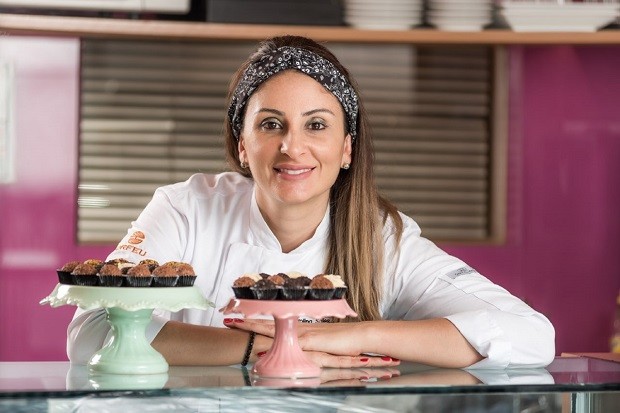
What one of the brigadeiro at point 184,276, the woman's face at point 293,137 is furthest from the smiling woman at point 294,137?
the brigadeiro at point 184,276

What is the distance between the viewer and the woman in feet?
5.09

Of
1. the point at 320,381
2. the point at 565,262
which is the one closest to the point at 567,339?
the point at 565,262

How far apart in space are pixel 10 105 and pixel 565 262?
1.72m

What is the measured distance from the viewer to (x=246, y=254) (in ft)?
6.54

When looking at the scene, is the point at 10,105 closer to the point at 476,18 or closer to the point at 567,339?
the point at 476,18

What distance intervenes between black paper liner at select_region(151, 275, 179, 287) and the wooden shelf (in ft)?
5.53

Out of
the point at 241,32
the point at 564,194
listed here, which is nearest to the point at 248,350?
the point at 241,32

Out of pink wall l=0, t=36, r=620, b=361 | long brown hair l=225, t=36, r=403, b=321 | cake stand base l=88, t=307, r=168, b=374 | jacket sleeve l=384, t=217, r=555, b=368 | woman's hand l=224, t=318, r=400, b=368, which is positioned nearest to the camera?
cake stand base l=88, t=307, r=168, b=374

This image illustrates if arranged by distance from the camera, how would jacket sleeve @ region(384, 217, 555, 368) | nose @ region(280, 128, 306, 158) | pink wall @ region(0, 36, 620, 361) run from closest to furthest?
jacket sleeve @ region(384, 217, 555, 368) → nose @ region(280, 128, 306, 158) → pink wall @ region(0, 36, 620, 361)

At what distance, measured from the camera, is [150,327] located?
1.61 metres

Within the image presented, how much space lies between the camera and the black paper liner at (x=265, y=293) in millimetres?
1335

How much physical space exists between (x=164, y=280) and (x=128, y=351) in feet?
0.33

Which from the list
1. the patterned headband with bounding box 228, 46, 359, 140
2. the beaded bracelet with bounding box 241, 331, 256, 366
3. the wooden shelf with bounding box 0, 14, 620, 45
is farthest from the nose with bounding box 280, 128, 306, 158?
the wooden shelf with bounding box 0, 14, 620, 45

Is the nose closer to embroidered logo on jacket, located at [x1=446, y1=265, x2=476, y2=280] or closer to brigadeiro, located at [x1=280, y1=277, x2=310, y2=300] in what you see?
embroidered logo on jacket, located at [x1=446, y1=265, x2=476, y2=280]
